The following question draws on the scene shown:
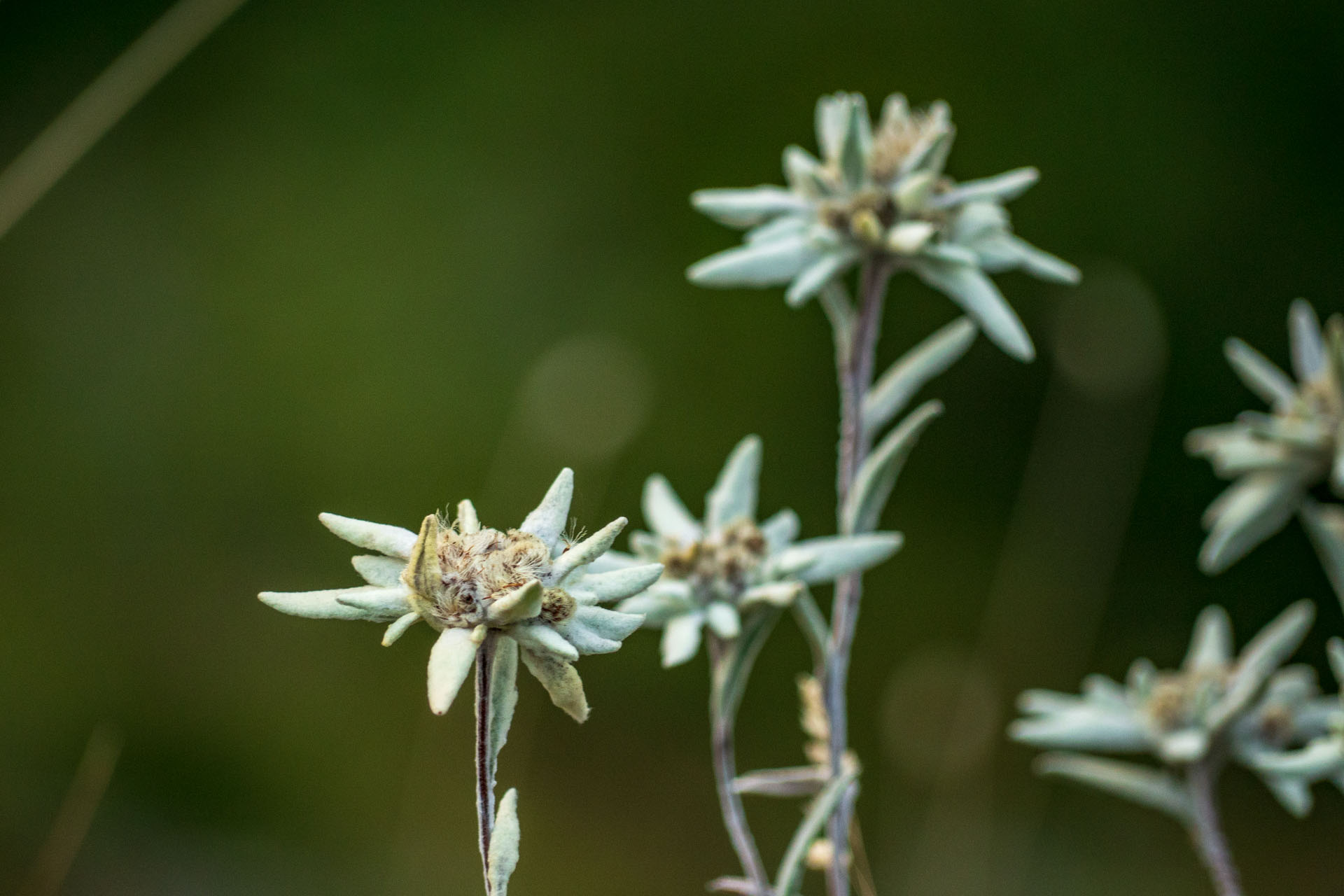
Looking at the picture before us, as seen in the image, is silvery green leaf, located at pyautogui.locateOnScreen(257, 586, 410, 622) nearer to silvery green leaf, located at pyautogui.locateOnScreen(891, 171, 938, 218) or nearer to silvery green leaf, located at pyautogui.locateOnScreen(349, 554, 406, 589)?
silvery green leaf, located at pyautogui.locateOnScreen(349, 554, 406, 589)

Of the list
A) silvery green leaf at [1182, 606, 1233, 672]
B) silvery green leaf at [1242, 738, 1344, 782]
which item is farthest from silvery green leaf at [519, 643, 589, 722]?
silvery green leaf at [1182, 606, 1233, 672]

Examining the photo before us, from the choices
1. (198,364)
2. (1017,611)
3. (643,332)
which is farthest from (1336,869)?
(198,364)

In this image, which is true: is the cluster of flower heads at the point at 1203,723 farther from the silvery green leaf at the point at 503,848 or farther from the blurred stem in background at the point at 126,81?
the blurred stem in background at the point at 126,81

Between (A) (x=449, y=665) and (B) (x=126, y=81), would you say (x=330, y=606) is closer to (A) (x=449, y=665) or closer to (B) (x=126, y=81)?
(A) (x=449, y=665)

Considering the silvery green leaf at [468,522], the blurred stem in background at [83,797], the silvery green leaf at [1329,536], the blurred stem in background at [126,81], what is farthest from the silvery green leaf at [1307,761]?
the blurred stem in background at [126,81]

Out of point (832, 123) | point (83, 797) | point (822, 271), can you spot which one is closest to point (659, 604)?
point (822, 271)
